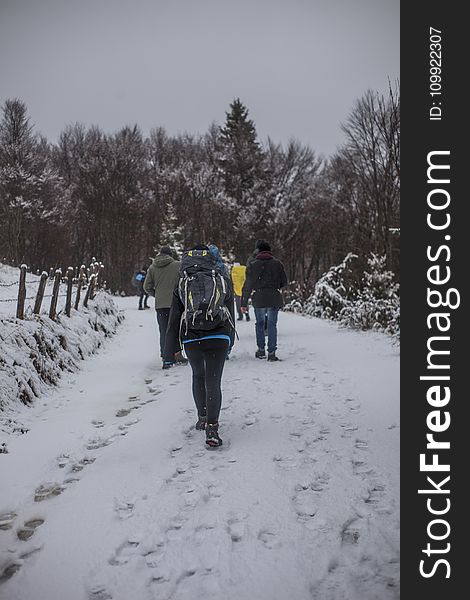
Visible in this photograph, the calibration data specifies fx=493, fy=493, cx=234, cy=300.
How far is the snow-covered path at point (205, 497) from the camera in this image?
2.66 metres

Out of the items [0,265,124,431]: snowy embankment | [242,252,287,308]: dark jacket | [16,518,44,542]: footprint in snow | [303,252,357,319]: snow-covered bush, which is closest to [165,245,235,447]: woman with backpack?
[16,518,44,542]: footprint in snow

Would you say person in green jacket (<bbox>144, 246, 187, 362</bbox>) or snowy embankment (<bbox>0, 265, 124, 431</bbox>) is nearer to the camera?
snowy embankment (<bbox>0, 265, 124, 431</bbox>)

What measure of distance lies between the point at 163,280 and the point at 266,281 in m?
1.76

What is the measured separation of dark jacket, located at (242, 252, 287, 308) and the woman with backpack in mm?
3535

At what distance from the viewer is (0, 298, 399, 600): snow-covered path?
8.74 feet

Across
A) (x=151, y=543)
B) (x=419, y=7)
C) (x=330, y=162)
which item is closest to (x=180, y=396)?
(x=151, y=543)

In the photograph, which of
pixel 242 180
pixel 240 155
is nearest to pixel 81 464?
pixel 242 180

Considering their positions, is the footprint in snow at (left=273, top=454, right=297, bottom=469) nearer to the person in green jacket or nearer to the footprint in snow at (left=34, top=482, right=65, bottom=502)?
the footprint in snow at (left=34, top=482, right=65, bottom=502)

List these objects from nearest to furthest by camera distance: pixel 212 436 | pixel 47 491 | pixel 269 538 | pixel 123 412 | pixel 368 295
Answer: pixel 269 538
pixel 47 491
pixel 212 436
pixel 123 412
pixel 368 295

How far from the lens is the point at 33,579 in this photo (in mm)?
2732

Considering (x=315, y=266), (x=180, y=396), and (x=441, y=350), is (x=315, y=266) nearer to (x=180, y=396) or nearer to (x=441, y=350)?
(x=180, y=396)

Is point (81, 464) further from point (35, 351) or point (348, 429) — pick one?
point (35, 351)

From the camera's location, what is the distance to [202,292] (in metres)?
4.68

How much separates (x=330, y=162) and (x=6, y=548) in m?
35.9
